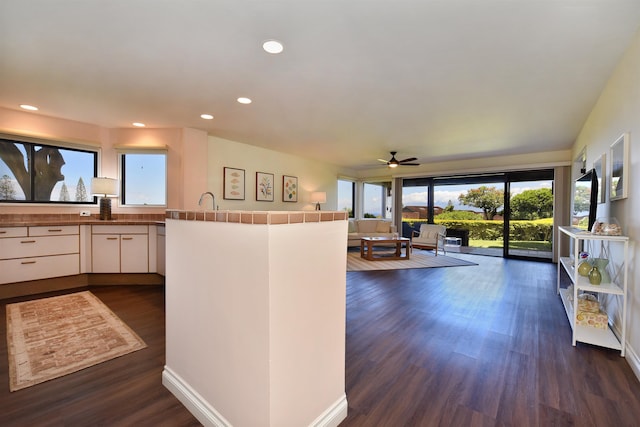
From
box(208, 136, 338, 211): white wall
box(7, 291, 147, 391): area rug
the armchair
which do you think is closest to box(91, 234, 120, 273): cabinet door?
box(7, 291, 147, 391): area rug

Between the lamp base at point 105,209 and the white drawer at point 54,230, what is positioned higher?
the lamp base at point 105,209

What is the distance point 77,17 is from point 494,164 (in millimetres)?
7563

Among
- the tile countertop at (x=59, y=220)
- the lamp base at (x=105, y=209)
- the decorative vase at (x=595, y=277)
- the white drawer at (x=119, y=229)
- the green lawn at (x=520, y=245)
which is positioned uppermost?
→ the lamp base at (x=105, y=209)

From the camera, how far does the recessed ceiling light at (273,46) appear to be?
215 cm

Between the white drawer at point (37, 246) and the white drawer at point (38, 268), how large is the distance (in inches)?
2.5

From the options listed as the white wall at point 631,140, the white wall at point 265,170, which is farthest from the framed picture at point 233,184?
the white wall at point 631,140

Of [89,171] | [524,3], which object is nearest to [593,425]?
[524,3]

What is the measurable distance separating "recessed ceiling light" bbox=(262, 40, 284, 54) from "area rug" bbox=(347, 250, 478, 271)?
3.75 m

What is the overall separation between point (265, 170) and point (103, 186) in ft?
9.55

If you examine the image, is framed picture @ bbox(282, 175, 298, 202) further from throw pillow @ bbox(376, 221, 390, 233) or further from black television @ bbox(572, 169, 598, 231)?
black television @ bbox(572, 169, 598, 231)

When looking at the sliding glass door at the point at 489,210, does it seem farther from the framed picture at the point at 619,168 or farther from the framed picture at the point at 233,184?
the framed picture at the point at 233,184

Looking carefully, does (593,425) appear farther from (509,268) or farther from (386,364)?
(509,268)

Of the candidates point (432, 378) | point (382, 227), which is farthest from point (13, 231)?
point (382, 227)

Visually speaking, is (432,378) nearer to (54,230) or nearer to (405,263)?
(405,263)
